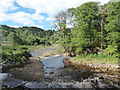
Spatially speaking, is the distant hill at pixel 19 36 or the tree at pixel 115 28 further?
the distant hill at pixel 19 36

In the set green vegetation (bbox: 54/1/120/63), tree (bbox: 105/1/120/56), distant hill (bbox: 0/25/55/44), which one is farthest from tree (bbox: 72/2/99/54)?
distant hill (bbox: 0/25/55/44)

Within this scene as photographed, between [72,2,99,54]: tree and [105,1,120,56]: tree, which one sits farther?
[72,2,99,54]: tree

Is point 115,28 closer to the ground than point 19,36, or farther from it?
closer to the ground

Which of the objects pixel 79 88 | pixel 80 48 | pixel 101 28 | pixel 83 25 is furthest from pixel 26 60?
pixel 101 28

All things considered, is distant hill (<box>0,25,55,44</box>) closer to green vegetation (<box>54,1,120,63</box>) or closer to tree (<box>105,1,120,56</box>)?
green vegetation (<box>54,1,120,63</box>)

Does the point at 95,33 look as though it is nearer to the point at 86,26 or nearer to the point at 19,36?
the point at 86,26

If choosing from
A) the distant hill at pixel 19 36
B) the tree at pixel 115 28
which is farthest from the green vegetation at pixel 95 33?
the distant hill at pixel 19 36

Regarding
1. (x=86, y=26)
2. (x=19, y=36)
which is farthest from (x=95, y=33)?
(x=19, y=36)

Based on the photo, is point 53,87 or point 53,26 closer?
point 53,87

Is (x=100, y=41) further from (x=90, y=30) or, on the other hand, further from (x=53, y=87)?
(x=53, y=87)

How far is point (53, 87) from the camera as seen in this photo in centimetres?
944

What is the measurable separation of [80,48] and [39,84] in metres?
11.9

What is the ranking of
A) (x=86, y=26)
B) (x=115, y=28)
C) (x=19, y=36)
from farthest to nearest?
(x=19, y=36) → (x=86, y=26) → (x=115, y=28)

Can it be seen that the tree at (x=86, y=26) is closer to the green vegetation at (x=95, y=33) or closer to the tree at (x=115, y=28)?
the green vegetation at (x=95, y=33)
